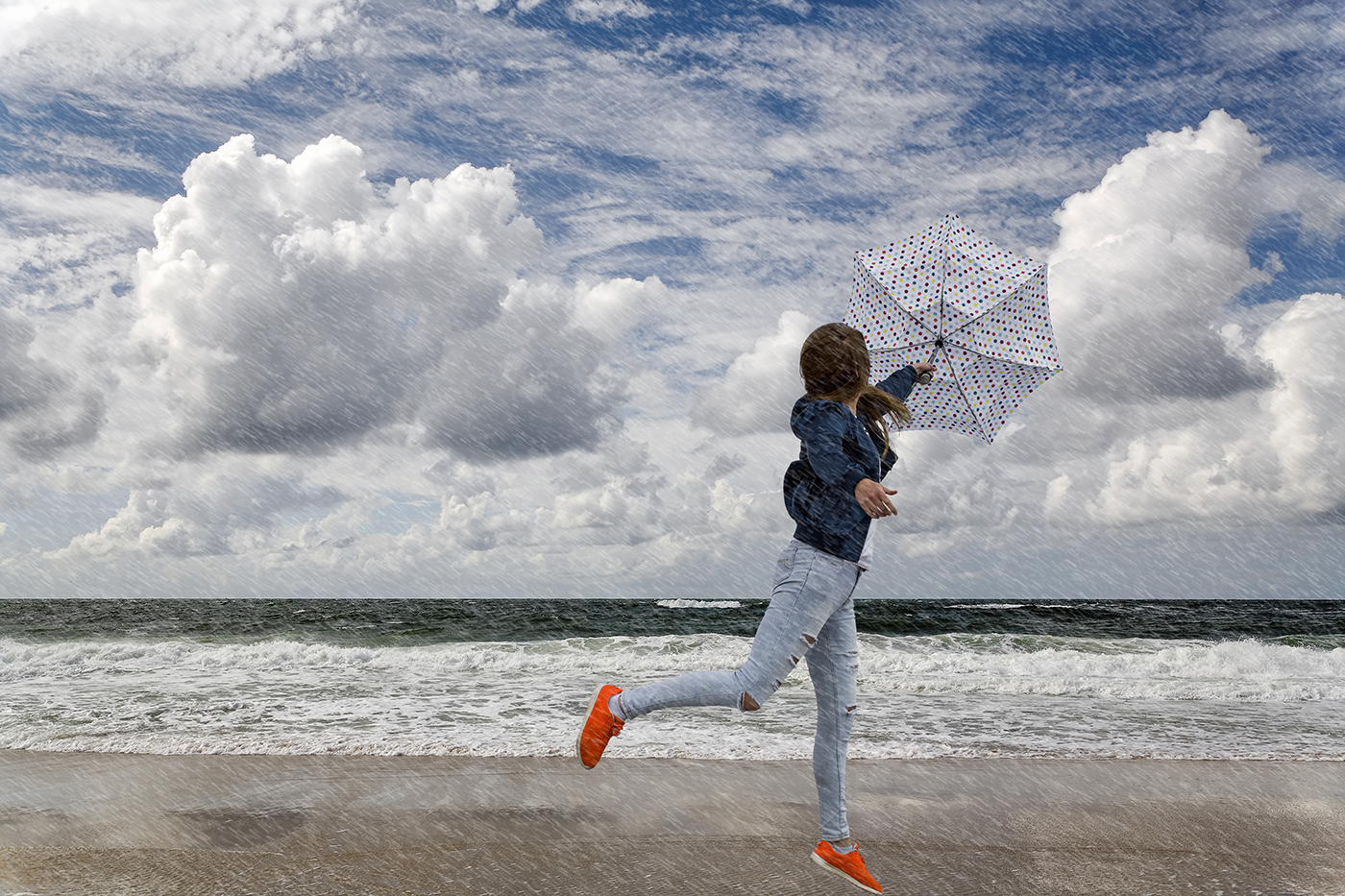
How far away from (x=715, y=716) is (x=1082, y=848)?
13.5ft

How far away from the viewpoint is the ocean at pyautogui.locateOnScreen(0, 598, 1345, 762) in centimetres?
688

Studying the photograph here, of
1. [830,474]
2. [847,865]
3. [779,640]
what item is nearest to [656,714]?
[847,865]

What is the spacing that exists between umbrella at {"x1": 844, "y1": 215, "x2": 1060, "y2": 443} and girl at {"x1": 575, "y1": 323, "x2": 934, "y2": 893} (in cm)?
65

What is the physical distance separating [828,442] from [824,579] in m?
0.49

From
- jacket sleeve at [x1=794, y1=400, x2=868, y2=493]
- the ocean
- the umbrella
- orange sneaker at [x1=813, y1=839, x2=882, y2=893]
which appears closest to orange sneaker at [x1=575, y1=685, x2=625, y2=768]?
orange sneaker at [x1=813, y1=839, x2=882, y2=893]

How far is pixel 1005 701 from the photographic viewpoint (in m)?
9.90

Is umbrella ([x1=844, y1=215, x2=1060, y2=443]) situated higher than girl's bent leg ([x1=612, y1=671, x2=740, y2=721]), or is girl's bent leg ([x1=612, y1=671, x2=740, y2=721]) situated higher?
umbrella ([x1=844, y1=215, x2=1060, y2=443])

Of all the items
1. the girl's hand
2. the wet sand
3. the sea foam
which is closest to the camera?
the girl's hand

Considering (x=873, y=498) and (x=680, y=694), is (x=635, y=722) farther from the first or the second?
(x=873, y=498)

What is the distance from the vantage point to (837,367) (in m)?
2.90

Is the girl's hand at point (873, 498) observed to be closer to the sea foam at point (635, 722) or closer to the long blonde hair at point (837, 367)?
the long blonde hair at point (837, 367)

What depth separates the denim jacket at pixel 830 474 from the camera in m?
2.73

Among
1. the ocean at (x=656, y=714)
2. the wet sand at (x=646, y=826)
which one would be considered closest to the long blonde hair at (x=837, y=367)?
the wet sand at (x=646, y=826)

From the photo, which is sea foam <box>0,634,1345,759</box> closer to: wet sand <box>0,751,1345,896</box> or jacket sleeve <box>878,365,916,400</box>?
wet sand <box>0,751,1345,896</box>
